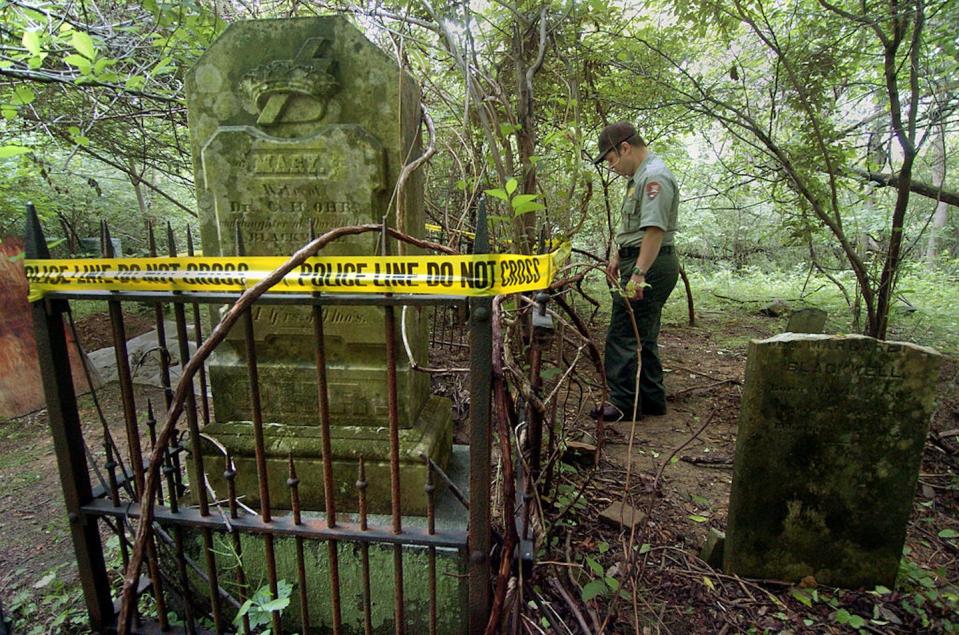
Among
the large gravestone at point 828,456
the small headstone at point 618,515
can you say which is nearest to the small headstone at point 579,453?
the small headstone at point 618,515

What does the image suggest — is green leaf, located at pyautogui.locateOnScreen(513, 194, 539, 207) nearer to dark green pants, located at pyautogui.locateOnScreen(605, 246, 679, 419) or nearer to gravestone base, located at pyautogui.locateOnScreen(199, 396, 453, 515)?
gravestone base, located at pyautogui.locateOnScreen(199, 396, 453, 515)

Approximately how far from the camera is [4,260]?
4.17 meters

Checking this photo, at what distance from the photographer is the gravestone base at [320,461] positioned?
1.94 m

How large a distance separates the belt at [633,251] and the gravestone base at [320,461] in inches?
94.2

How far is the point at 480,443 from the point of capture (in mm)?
1395

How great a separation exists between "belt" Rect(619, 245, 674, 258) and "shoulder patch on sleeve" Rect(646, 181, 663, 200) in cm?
43

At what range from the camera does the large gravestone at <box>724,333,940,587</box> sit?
204cm

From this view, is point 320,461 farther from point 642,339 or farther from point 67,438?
point 642,339

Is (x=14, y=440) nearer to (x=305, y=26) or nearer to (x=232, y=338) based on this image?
(x=232, y=338)

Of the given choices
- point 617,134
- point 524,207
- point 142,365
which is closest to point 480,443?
point 524,207

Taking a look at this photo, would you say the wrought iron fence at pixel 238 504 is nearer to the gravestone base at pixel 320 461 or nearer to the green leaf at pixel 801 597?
the gravestone base at pixel 320 461

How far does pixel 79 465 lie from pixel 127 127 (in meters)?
4.83

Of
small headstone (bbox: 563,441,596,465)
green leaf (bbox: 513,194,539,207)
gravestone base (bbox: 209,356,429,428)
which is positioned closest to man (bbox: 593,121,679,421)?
small headstone (bbox: 563,441,596,465)

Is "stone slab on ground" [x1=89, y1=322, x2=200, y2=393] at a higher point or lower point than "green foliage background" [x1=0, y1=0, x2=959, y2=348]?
lower
